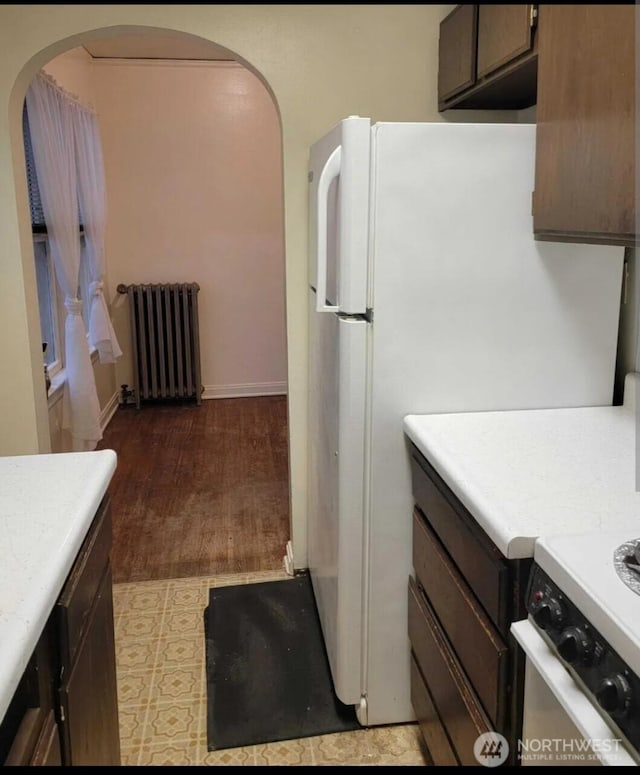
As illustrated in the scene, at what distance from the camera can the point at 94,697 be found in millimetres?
1344

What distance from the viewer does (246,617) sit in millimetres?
2520

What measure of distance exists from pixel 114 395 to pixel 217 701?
3656 millimetres

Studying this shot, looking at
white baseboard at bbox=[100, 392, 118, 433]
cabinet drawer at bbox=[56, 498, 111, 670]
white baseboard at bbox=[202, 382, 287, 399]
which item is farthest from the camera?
white baseboard at bbox=[202, 382, 287, 399]

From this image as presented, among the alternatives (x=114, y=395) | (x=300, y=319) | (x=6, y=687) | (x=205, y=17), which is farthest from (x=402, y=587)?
(x=114, y=395)

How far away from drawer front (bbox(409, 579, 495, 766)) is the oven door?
19 centimetres

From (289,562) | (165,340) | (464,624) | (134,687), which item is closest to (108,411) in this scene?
(165,340)

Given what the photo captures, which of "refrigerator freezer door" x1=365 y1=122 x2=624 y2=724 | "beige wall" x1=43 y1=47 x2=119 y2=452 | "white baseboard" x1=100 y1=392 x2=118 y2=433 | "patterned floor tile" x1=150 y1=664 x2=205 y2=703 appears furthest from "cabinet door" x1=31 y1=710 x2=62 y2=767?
"white baseboard" x1=100 y1=392 x2=118 y2=433

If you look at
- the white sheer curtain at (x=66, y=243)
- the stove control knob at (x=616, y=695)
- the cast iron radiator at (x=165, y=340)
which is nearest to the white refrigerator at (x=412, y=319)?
the stove control knob at (x=616, y=695)

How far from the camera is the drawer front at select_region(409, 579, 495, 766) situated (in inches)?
54.8

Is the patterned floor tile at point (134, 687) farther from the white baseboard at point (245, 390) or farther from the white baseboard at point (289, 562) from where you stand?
the white baseboard at point (245, 390)

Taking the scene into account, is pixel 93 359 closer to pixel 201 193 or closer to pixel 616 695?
pixel 201 193

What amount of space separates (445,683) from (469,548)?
398 mm

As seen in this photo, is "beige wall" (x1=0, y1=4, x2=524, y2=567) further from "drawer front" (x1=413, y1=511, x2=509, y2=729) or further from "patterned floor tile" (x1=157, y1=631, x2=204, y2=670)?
"drawer front" (x1=413, y1=511, x2=509, y2=729)

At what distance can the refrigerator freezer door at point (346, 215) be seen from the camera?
168 centimetres
